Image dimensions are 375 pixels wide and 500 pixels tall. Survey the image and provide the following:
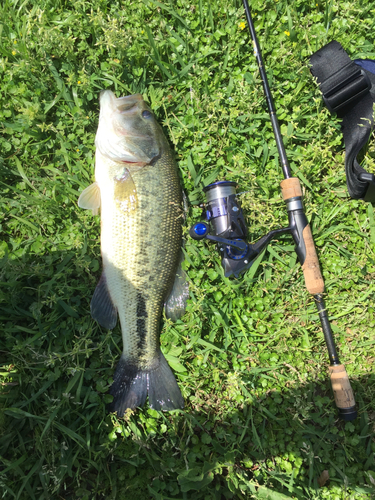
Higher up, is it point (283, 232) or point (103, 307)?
point (283, 232)

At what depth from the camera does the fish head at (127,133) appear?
249 centimetres

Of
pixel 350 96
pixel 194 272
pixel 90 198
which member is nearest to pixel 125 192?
pixel 90 198

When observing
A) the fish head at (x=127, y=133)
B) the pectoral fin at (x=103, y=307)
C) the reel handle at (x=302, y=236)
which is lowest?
the pectoral fin at (x=103, y=307)

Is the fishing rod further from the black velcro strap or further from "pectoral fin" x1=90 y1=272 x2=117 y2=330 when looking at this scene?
"pectoral fin" x1=90 y1=272 x2=117 y2=330

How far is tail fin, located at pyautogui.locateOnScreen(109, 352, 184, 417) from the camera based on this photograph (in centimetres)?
250

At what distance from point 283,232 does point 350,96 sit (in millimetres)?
1390

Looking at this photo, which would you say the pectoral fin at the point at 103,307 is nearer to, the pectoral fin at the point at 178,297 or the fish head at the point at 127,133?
the pectoral fin at the point at 178,297

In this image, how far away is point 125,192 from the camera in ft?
8.04

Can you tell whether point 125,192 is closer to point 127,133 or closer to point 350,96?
point 127,133

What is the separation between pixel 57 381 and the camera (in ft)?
8.29

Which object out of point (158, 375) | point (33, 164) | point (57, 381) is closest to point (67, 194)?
point (33, 164)

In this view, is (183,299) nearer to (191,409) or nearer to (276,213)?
(191,409)

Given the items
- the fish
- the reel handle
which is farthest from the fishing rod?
the fish

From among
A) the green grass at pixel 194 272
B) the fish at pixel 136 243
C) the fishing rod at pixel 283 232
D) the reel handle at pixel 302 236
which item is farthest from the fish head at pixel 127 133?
the reel handle at pixel 302 236
